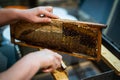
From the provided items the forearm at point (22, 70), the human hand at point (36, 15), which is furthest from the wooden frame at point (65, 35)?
the forearm at point (22, 70)

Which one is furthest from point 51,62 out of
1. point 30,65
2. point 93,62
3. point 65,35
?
point 93,62

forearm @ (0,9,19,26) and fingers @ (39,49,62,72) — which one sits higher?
forearm @ (0,9,19,26)

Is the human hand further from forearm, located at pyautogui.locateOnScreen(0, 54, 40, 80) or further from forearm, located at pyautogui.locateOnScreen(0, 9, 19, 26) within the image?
forearm, located at pyautogui.locateOnScreen(0, 54, 40, 80)

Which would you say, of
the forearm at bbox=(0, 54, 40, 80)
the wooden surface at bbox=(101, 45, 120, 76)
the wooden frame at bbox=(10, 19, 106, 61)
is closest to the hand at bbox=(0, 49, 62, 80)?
the forearm at bbox=(0, 54, 40, 80)

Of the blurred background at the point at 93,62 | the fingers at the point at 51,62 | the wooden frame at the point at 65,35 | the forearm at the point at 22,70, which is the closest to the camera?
the forearm at the point at 22,70

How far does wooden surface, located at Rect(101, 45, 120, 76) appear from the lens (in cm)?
110

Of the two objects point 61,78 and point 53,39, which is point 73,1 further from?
point 61,78

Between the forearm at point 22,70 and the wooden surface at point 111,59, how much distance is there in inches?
19.2

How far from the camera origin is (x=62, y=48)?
1215 millimetres

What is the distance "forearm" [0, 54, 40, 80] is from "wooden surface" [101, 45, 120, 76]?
1.60ft

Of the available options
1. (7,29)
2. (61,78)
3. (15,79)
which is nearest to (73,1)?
(7,29)

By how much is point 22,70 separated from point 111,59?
60 cm

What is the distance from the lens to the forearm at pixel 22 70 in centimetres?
79

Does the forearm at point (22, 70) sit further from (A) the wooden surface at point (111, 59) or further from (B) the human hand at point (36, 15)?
(A) the wooden surface at point (111, 59)
